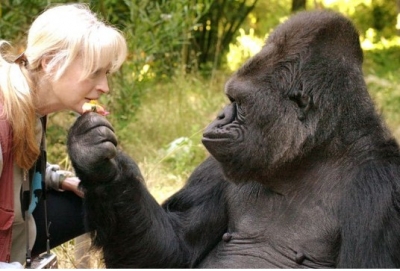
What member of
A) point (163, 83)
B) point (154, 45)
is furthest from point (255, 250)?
point (163, 83)

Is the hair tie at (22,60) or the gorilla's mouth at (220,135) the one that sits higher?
the hair tie at (22,60)

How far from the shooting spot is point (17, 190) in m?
3.70

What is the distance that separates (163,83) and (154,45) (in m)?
2.48

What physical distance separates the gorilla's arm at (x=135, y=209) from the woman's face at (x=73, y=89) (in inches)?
3.9

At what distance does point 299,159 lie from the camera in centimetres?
348

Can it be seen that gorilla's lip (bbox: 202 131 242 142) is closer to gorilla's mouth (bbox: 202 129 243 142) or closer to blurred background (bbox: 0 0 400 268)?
gorilla's mouth (bbox: 202 129 243 142)

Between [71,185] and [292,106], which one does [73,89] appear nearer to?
[71,185]

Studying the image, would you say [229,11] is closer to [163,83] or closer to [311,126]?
[163,83]

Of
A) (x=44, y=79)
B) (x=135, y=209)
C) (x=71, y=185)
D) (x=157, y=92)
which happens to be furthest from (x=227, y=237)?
(x=157, y=92)

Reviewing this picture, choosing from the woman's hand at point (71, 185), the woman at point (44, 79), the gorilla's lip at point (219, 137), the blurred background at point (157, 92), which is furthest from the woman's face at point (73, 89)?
the blurred background at point (157, 92)

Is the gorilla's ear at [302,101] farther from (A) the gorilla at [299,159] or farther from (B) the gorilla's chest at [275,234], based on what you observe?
(B) the gorilla's chest at [275,234]

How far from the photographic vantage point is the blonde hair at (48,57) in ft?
11.4

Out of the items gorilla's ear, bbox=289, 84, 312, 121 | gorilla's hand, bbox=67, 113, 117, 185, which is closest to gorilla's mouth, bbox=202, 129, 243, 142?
gorilla's ear, bbox=289, 84, 312, 121

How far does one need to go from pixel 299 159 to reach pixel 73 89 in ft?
3.03
